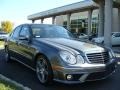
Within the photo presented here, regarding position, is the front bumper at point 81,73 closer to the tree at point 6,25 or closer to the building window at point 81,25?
the building window at point 81,25

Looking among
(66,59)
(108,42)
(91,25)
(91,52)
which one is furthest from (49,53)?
(91,25)

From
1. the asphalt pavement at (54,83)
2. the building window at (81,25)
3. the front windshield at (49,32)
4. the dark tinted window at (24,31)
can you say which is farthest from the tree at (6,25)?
the front windshield at (49,32)

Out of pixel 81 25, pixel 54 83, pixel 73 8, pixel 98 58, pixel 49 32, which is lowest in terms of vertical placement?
pixel 54 83

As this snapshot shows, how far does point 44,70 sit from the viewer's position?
711cm

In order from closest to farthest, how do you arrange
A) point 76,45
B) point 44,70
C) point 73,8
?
point 76,45, point 44,70, point 73,8

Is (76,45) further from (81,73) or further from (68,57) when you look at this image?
(81,73)

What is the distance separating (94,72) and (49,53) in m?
1.18

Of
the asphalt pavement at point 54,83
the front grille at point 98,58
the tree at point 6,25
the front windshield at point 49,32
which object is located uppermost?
the tree at point 6,25

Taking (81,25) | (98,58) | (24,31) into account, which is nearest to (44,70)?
(98,58)

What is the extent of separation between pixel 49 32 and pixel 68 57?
208cm

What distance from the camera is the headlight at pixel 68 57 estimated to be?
644 centimetres

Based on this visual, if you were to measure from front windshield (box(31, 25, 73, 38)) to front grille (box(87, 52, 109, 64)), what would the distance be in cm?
184

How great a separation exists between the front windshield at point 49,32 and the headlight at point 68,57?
1726 millimetres

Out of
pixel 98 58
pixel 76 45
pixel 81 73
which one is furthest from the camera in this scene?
pixel 76 45
